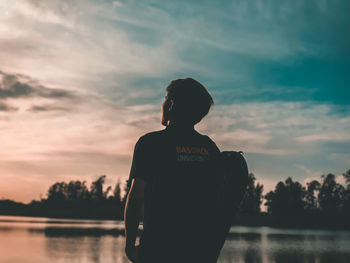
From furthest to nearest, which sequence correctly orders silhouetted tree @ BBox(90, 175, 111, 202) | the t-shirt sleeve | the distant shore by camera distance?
1. silhouetted tree @ BBox(90, 175, 111, 202)
2. the distant shore
3. the t-shirt sleeve

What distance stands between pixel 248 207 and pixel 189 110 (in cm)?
15189

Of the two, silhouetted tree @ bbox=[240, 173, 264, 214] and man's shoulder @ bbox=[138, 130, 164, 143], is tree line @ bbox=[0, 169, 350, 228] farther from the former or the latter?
man's shoulder @ bbox=[138, 130, 164, 143]

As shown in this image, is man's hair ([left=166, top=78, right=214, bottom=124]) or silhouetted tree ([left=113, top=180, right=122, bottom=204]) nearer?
man's hair ([left=166, top=78, right=214, bottom=124])

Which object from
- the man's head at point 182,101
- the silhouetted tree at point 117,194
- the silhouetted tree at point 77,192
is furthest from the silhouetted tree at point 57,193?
the man's head at point 182,101

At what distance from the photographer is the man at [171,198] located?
254 centimetres

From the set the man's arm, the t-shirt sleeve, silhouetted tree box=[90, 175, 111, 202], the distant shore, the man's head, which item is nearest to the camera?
the man's arm

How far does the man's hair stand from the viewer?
9.36ft

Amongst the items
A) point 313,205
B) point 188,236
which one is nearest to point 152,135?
point 188,236

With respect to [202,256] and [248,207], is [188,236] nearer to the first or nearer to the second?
[202,256]

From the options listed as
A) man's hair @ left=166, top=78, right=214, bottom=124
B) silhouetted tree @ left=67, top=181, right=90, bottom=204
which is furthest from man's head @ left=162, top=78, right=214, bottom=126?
silhouetted tree @ left=67, top=181, right=90, bottom=204

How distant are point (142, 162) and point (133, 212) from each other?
34 centimetres

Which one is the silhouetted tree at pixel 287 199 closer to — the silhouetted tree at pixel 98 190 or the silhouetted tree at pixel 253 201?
the silhouetted tree at pixel 253 201

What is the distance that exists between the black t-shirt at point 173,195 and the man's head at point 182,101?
0.17 m

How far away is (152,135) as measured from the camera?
8.68ft
